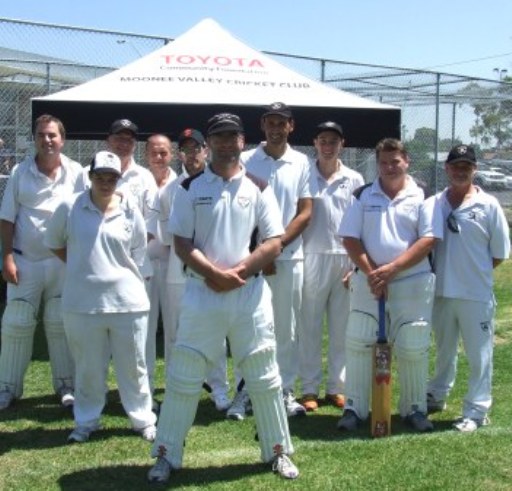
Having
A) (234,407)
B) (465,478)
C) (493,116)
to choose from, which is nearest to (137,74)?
(234,407)

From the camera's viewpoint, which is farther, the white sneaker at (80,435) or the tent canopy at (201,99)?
the tent canopy at (201,99)

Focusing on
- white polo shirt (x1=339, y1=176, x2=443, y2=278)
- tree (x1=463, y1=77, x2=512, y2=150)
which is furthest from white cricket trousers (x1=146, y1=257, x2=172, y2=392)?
tree (x1=463, y1=77, x2=512, y2=150)

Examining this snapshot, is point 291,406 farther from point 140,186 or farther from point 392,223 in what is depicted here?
point 140,186

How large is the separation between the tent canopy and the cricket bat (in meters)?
3.69

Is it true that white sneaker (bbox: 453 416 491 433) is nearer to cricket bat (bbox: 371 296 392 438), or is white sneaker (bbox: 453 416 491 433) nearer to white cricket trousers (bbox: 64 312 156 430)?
cricket bat (bbox: 371 296 392 438)

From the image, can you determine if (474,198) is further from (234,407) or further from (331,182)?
(234,407)

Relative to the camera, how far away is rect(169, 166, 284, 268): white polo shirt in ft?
15.6

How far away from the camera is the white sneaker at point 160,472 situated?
15.7 ft

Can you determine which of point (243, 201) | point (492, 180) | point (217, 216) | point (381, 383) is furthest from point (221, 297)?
point (492, 180)

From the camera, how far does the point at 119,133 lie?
20.5 ft

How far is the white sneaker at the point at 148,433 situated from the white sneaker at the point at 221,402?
803 millimetres

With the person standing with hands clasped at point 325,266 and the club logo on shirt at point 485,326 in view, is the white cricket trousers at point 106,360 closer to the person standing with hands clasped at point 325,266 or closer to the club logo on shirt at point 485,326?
the person standing with hands clasped at point 325,266

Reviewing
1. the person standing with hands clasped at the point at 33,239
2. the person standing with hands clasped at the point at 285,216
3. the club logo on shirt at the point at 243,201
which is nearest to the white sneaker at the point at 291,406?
the person standing with hands clasped at the point at 285,216

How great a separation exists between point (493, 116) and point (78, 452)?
16818 mm
